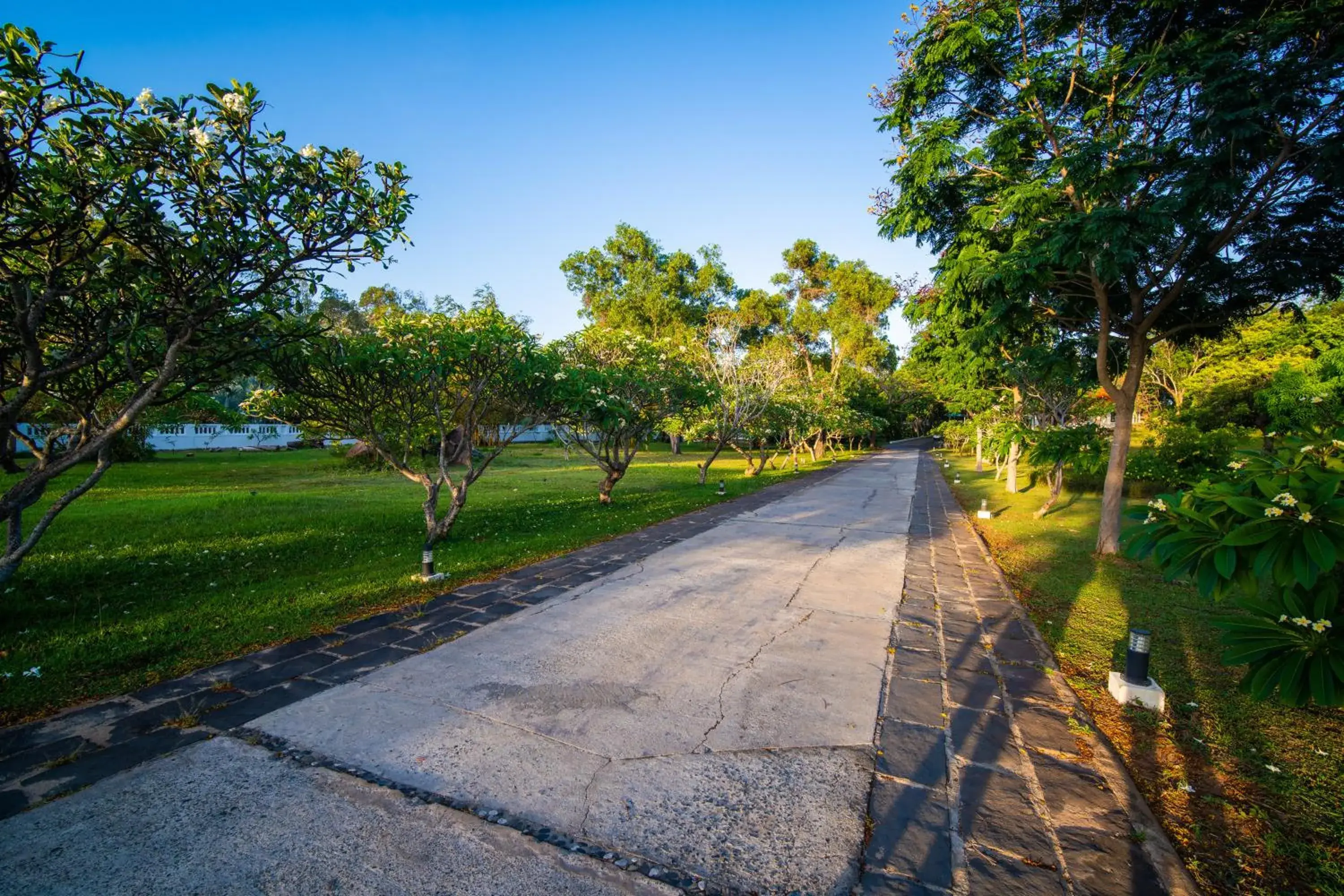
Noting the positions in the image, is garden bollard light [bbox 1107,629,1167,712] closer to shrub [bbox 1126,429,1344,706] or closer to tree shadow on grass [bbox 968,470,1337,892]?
tree shadow on grass [bbox 968,470,1337,892]

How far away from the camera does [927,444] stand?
6725 centimetres

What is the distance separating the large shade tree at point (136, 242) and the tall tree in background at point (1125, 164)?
24.1 ft

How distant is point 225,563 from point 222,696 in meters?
4.55

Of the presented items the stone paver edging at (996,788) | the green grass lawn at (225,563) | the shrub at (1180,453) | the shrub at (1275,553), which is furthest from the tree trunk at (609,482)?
the shrub at (1180,453)

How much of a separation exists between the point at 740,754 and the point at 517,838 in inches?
52.1

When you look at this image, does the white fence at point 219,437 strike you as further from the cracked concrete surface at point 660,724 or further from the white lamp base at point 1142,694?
the white lamp base at point 1142,694

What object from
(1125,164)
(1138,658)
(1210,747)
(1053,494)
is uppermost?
(1125,164)

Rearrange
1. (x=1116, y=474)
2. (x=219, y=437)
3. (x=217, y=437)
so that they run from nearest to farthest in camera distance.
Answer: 1. (x=1116, y=474)
2. (x=217, y=437)
3. (x=219, y=437)

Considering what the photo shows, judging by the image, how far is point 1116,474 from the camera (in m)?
8.58

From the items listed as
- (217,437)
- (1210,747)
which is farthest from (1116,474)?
(217,437)

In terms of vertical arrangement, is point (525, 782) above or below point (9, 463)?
below

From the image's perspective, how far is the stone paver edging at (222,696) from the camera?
2934mm

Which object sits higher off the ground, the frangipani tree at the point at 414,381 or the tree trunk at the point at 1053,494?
the frangipani tree at the point at 414,381

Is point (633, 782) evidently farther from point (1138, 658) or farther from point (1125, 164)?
point (1125, 164)
